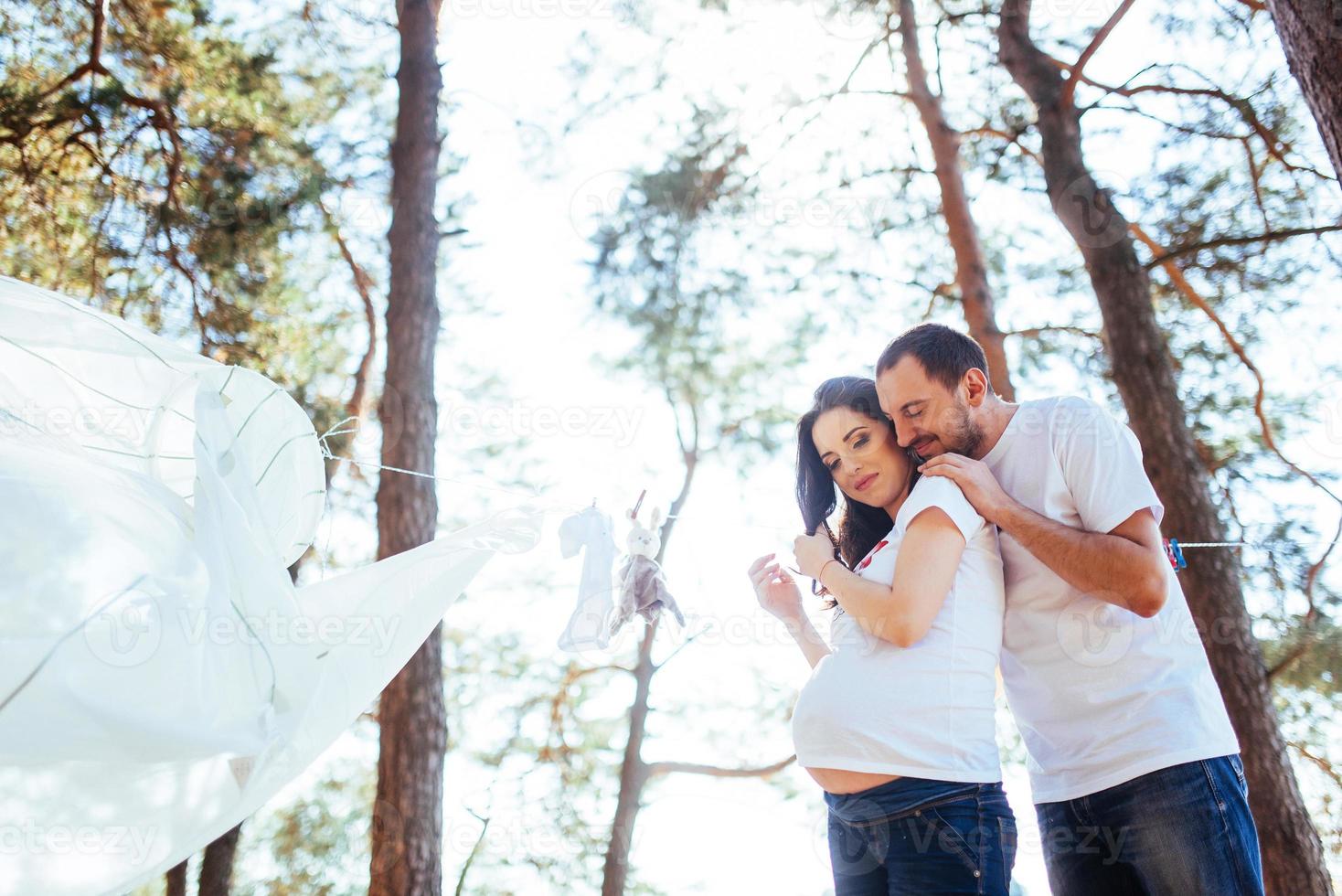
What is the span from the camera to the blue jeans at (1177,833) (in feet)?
4.56

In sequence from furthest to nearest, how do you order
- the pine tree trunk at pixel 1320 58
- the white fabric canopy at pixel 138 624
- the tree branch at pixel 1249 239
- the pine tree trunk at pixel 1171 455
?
→ the tree branch at pixel 1249 239, the pine tree trunk at pixel 1171 455, the pine tree trunk at pixel 1320 58, the white fabric canopy at pixel 138 624

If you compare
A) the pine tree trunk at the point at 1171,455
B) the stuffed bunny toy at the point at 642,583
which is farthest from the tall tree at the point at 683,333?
the stuffed bunny toy at the point at 642,583

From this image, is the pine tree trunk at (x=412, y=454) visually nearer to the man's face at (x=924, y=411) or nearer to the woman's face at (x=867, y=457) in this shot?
the woman's face at (x=867, y=457)

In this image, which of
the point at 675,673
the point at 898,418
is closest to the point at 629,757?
the point at 675,673

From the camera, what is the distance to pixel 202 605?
1.42 metres

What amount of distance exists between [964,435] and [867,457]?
0.17 m

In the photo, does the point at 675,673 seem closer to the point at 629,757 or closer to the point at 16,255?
the point at 629,757

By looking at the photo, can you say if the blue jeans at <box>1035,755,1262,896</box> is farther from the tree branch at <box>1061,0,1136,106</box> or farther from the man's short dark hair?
the tree branch at <box>1061,0,1136,106</box>

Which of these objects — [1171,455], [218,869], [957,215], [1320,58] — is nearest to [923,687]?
[1320,58]

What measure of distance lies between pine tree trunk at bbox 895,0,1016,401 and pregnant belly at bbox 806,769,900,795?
Answer: 294cm

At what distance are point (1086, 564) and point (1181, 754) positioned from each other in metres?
0.29

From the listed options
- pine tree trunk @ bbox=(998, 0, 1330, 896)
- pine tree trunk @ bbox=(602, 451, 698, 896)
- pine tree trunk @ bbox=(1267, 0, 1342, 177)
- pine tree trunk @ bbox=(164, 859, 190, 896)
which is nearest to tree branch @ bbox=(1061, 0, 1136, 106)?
pine tree trunk @ bbox=(998, 0, 1330, 896)

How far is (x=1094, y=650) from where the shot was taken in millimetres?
1534

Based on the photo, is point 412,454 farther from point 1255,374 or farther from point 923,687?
point 1255,374
